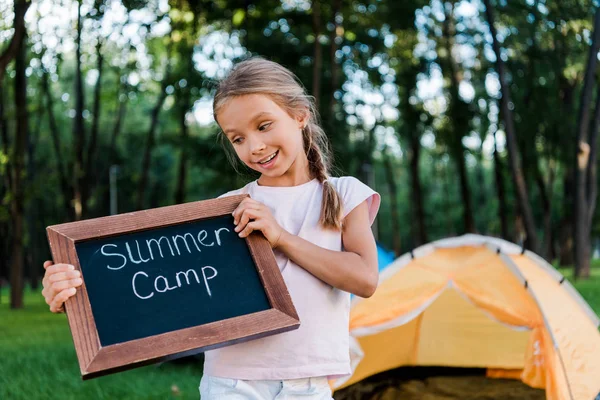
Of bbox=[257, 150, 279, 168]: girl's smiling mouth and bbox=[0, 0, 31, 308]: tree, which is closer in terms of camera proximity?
bbox=[257, 150, 279, 168]: girl's smiling mouth

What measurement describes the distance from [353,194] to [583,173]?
1268 centimetres

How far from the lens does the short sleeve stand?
199 cm

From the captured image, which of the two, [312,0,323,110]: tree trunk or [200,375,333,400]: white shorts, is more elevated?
[312,0,323,110]: tree trunk

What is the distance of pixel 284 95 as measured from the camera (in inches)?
76.2

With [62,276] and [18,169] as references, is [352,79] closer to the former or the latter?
[18,169]

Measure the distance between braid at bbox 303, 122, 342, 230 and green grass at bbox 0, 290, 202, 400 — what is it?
12.4 ft

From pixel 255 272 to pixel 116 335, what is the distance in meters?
0.40

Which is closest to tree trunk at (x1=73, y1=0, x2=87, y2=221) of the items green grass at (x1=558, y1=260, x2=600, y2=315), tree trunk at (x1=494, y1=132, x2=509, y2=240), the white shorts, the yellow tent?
the yellow tent

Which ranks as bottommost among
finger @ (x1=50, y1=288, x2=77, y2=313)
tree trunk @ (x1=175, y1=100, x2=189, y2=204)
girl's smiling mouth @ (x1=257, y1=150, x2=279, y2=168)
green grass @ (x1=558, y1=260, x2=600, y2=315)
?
green grass @ (x1=558, y1=260, x2=600, y2=315)

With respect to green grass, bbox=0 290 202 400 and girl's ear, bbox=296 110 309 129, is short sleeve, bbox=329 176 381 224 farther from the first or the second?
green grass, bbox=0 290 202 400

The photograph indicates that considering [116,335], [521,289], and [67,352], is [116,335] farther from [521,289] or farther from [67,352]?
[67,352]

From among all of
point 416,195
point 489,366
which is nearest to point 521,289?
point 489,366

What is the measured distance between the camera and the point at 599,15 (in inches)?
481

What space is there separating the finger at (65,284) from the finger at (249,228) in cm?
43
